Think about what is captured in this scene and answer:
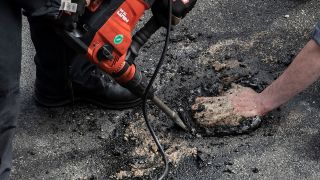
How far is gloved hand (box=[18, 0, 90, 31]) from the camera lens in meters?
1.78

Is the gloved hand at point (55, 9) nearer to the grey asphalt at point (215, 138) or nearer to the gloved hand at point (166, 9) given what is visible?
the gloved hand at point (166, 9)

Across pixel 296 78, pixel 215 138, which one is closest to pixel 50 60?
pixel 215 138

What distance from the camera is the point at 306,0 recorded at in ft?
10.1

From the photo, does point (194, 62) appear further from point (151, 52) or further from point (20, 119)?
point (20, 119)

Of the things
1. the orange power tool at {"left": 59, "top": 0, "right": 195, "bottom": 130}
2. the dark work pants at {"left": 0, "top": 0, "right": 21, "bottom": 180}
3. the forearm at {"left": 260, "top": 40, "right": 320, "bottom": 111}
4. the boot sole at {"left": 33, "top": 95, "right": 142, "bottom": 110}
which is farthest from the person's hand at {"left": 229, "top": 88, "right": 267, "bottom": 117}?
the dark work pants at {"left": 0, "top": 0, "right": 21, "bottom": 180}

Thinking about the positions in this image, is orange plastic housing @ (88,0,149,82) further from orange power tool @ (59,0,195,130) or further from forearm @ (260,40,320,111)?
forearm @ (260,40,320,111)

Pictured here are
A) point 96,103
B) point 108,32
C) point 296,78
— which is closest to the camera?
point 108,32

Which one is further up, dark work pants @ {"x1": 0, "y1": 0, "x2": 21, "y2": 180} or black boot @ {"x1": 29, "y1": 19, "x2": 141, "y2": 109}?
dark work pants @ {"x1": 0, "y1": 0, "x2": 21, "y2": 180}

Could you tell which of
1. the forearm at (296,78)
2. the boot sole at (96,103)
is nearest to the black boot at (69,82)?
the boot sole at (96,103)

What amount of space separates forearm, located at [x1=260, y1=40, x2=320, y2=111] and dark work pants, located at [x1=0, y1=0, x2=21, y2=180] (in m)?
1.18

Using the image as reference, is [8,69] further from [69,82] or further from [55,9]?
[69,82]

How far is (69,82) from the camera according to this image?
2.49m

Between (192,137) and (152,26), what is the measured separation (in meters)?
0.58

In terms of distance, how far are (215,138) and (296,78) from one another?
471 mm
